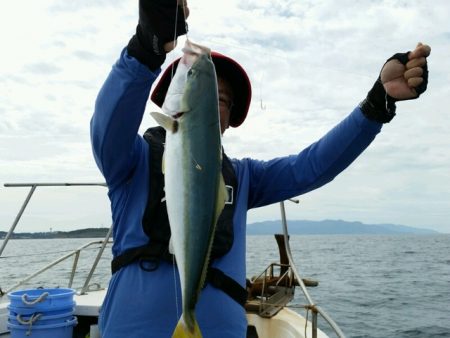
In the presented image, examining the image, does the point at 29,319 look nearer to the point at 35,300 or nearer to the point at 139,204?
the point at 35,300

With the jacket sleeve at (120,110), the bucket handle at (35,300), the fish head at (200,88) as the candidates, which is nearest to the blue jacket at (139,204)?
the jacket sleeve at (120,110)

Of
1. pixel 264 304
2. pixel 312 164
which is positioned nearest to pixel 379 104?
pixel 312 164

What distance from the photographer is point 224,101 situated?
9.52ft

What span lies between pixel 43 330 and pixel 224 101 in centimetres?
314

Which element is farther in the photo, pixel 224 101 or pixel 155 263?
pixel 224 101

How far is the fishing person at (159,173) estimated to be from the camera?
87.8 inches

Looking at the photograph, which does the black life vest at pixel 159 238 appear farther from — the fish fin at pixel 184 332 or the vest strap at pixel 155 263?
the fish fin at pixel 184 332

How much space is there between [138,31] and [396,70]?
133 cm

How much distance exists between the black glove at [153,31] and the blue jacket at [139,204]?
5cm

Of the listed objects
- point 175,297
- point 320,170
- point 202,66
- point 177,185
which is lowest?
point 175,297

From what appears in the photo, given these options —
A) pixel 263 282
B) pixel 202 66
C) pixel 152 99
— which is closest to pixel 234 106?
pixel 152 99

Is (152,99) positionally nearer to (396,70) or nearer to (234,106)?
(234,106)

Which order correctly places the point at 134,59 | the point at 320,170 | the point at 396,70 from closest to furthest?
the point at 134,59 < the point at 396,70 < the point at 320,170

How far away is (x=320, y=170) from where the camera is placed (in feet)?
9.71
